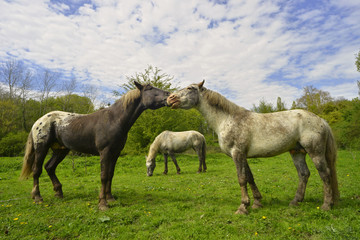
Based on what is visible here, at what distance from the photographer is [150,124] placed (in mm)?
18844

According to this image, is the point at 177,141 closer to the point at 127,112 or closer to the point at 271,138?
the point at 127,112

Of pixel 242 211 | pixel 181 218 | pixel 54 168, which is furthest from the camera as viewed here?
pixel 54 168

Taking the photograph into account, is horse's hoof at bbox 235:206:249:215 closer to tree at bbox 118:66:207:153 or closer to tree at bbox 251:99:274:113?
tree at bbox 118:66:207:153

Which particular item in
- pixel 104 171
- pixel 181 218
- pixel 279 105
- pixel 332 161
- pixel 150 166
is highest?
pixel 279 105

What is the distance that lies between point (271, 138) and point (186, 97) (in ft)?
6.97

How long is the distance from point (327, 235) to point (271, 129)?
2031 mm

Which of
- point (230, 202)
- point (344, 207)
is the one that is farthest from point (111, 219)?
point (344, 207)

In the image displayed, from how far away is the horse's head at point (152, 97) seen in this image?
5.04 m

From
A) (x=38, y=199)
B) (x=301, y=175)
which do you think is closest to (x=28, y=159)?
(x=38, y=199)

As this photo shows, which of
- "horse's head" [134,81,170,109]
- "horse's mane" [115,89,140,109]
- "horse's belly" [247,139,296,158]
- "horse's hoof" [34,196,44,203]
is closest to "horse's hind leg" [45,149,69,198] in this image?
"horse's hoof" [34,196,44,203]

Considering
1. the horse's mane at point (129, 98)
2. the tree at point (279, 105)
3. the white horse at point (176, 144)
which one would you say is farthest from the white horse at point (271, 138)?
the tree at point (279, 105)

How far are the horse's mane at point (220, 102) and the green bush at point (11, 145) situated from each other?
2465cm

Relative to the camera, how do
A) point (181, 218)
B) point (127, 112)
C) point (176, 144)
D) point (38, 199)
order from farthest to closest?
1. point (176, 144)
2. point (38, 199)
3. point (127, 112)
4. point (181, 218)

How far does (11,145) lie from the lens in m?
21.2
